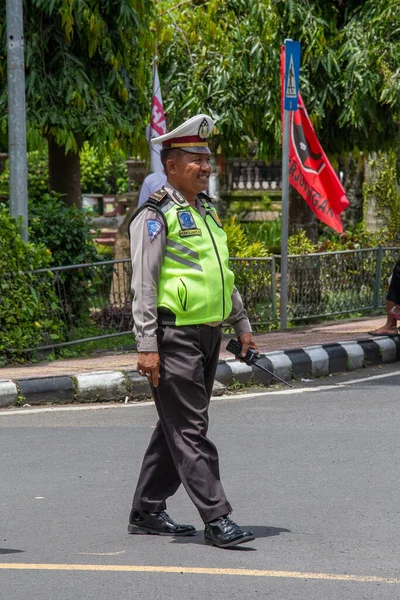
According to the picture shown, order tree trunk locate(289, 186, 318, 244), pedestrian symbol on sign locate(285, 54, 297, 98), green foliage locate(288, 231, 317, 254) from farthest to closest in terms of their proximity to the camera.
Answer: tree trunk locate(289, 186, 318, 244) < green foliage locate(288, 231, 317, 254) < pedestrian symbol on sign locate(285, 54, 297, 98)

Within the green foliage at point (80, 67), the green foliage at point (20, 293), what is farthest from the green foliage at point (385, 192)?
the green foliage at point (20, 293)

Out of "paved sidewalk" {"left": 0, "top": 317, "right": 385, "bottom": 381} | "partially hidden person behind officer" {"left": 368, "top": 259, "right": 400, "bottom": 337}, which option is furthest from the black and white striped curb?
"paved sidewalk" {"left": 0, "top": 317, "right": 385, "bottom": 381}

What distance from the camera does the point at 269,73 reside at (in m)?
15.6

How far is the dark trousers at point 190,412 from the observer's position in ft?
17.6

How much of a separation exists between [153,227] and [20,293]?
5.07 m

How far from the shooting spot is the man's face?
5.50 m

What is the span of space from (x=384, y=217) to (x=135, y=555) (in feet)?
52.9

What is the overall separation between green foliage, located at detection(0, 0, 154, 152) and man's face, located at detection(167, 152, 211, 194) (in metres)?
6.57

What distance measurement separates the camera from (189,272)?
17.8ft

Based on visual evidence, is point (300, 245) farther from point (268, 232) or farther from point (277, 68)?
point (268, 232)

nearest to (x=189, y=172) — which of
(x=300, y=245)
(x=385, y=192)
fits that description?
(x=300, y=245)

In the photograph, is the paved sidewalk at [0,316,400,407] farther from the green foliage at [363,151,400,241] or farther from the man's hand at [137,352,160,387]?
the green foliage at [363,151,400,241]

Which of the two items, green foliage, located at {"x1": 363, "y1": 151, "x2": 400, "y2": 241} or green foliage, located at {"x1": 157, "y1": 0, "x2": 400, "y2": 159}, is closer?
green foliage, located at {"x1": 157, "y1": 0, "x2": 400, "y2": 159}

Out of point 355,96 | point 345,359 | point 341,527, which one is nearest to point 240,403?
point 345,359
